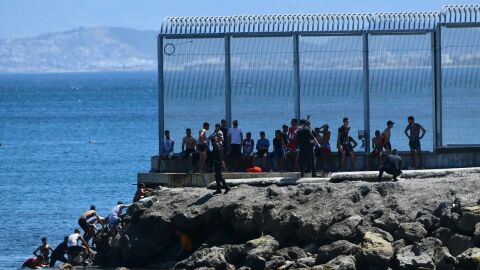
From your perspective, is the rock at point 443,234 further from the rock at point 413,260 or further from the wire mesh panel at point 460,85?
the wire mesh panel at point 460,85

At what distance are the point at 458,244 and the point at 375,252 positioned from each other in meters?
1.87

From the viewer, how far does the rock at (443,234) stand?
34625 millimetres

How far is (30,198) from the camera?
191 ft

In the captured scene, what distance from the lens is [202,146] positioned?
133 ft

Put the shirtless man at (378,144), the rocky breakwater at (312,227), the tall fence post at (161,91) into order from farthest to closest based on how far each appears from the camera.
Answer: the tall fence post at (161,91), the shirtless man at (378,144), the rocky breakwater at (312,227)

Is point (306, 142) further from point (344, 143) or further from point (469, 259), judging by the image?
point (469, 259)

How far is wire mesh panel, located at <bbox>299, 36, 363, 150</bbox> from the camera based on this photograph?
134 ft

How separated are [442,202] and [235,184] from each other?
5521 mm

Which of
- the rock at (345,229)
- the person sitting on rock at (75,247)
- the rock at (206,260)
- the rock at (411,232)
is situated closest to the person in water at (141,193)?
the person sitting on rock at (75,247)

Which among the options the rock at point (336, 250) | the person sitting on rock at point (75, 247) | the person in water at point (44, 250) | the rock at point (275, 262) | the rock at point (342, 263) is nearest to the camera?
the rock at point (342, 263)

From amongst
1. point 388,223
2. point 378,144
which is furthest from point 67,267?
point 378,144

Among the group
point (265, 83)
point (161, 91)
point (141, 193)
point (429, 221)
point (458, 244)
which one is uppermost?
point (265, 83)

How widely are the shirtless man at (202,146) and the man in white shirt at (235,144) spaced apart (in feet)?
2.03

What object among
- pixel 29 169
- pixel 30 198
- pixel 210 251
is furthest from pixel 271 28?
pixel 29 169
